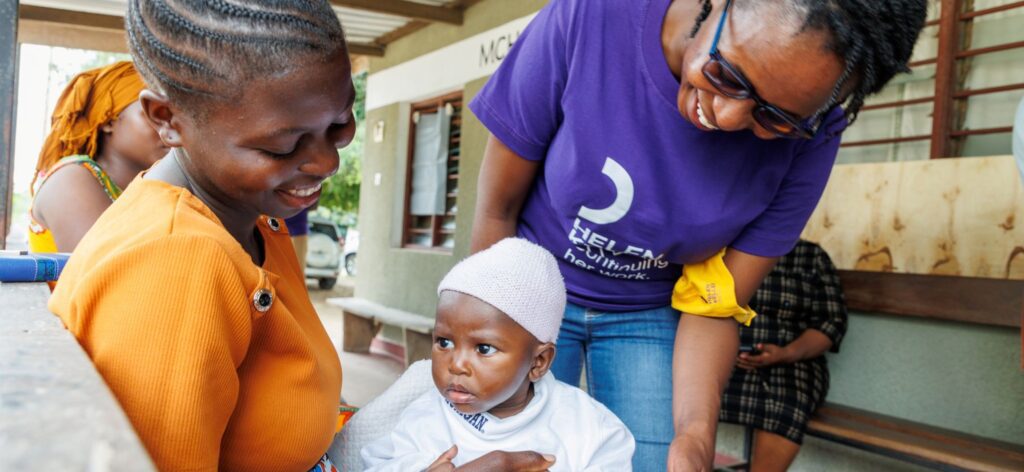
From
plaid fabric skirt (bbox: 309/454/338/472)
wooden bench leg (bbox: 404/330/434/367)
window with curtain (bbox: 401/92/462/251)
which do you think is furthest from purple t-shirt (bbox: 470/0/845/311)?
window with curtain (bbox: 401/92/462/251)

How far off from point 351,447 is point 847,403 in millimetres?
3289

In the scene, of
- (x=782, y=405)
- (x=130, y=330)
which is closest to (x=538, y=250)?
(x=130, y=330)

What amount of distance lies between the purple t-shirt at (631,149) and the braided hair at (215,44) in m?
0.81

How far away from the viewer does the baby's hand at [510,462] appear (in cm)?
152

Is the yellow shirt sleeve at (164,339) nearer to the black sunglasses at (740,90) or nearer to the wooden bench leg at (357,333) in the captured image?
the black sunglasses at (740,90)

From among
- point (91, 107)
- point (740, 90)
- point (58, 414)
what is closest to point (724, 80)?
point (740, 90)

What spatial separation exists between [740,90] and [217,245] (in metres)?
0.96

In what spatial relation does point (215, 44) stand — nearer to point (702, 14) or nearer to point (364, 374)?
point (702, 14)

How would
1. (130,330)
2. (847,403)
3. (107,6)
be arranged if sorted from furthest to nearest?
(107,6) → (847,403) → (130,330)

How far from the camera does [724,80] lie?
1.47 m

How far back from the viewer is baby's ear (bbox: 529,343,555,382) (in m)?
1.82

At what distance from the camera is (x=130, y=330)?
2.76 ft

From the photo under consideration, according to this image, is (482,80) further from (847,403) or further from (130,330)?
(130,330)

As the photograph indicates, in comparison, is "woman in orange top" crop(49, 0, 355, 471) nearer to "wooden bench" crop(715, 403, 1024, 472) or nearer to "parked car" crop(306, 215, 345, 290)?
"wooden bench" crop(715, 403, 1024, 472)
